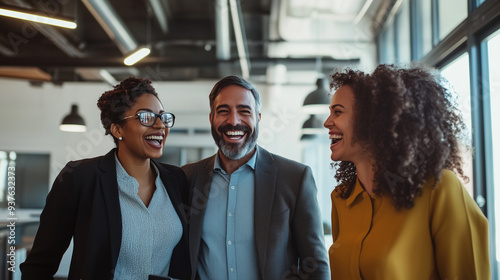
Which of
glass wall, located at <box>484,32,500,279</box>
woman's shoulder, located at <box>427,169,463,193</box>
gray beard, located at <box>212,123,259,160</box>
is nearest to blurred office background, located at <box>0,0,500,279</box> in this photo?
glass wall, located at <box>484,32,500,279</box>

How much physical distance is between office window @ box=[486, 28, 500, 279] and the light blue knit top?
2663mm

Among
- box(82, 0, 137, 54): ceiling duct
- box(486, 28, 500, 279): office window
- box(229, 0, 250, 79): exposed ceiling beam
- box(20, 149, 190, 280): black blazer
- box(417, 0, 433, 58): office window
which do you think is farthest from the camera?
box(417, 0, 433, 58): office window

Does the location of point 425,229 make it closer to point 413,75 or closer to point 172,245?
point 413,75

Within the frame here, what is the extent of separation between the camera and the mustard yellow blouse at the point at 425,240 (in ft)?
4.36

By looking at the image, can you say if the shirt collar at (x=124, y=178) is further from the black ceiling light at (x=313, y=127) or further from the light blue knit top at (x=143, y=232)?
the black ceiling light at (x=313, y=127)

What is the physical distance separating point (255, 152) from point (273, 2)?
4566 millimetres

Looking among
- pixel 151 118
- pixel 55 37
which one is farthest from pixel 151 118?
pixel 55 37

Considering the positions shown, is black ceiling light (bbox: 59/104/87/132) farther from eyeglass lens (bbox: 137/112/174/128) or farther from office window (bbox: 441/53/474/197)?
eyeglass lens (bbox: 137/112/174/128)

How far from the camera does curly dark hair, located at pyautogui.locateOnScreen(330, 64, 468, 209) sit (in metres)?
1.45

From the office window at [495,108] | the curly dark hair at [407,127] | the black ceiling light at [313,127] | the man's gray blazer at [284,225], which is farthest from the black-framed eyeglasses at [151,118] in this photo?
the black ceiling light at [313,127]

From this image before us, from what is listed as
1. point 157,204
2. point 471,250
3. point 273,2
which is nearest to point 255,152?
point 157,204

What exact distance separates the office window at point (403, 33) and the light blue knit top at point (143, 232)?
5.14m

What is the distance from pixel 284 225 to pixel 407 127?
2.36ft

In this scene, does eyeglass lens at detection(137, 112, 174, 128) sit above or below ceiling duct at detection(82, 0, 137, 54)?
below
